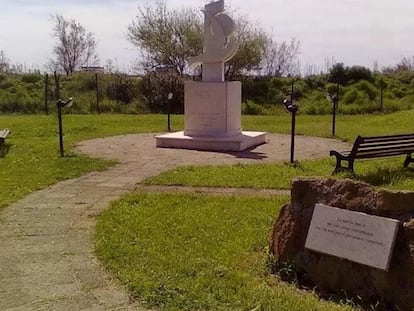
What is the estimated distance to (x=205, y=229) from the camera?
5.88 m

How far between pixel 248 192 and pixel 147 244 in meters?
2.86

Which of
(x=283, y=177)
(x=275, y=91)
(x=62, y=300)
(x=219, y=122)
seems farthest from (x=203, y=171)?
(x=275, y=91)

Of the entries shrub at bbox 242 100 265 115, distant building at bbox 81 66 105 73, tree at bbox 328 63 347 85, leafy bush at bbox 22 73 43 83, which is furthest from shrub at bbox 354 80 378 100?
leafy bush at bbox 22 73 43 83

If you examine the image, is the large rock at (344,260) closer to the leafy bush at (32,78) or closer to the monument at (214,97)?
the monument at (214,97)

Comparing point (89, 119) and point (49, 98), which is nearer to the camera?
point (89, 119)

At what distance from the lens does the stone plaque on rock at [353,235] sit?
4.14 m

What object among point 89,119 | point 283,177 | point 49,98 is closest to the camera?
point 283,177

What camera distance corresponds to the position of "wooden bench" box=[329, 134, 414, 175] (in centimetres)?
888

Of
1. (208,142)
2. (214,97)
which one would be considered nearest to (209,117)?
(214,97)

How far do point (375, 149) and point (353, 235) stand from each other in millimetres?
5042

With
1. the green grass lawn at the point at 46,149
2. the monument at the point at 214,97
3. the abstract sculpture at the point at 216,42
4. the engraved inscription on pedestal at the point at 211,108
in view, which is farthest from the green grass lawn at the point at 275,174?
the abstract sculpture at the point at 216,42

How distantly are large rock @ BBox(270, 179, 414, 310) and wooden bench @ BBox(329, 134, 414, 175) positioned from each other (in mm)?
4157

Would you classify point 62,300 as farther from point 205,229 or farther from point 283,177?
point 283,177

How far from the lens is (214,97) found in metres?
12.7
